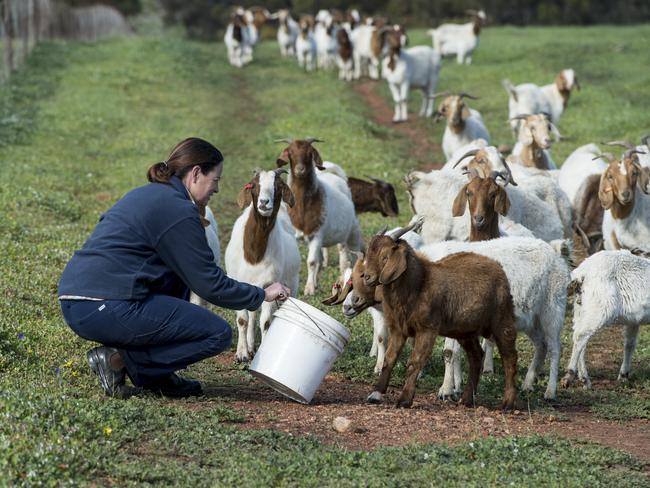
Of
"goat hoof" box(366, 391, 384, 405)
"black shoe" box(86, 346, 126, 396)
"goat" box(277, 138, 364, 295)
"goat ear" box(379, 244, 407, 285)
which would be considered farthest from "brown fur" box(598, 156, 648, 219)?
"black shoe" box(86, 346, 126, 396)

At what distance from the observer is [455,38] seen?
33.5 metres

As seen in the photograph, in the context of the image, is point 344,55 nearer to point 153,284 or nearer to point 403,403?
point 403,403

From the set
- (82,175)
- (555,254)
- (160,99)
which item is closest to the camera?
(555,254)

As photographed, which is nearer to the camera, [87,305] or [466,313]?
[87,305]

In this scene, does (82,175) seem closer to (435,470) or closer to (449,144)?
(449,144)

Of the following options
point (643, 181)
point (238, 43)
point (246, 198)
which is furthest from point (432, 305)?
point (238, 43)

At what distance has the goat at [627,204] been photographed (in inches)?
451

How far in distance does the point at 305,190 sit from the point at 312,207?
0.70 ft

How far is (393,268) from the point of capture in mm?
6922

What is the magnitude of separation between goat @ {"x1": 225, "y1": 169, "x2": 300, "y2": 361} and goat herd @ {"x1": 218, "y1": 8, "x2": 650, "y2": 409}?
12mm

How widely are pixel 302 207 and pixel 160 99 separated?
15.5 m

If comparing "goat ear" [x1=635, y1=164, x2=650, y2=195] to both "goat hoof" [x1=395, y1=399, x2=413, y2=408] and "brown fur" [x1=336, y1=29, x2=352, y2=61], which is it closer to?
"goat hoof" [x1=395, y1=399, x2=413, y2=408]

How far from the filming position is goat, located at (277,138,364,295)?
11578 millimetres

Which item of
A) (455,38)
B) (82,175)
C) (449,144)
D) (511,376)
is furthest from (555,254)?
(455,38)
